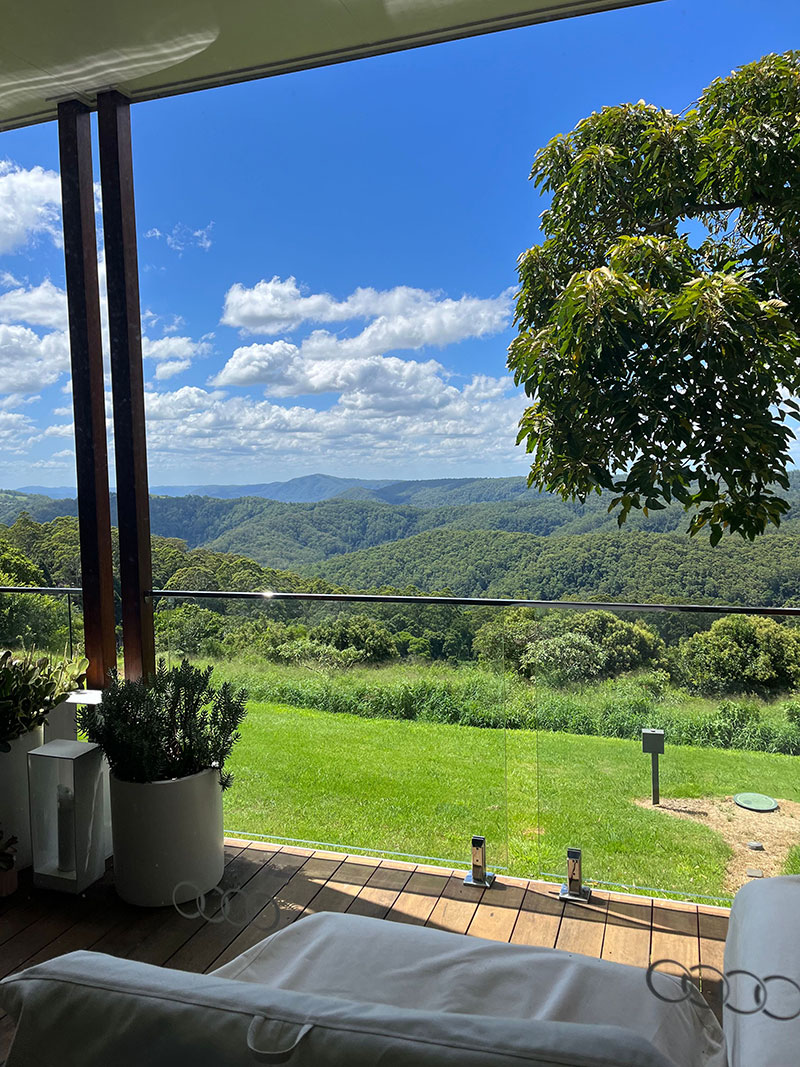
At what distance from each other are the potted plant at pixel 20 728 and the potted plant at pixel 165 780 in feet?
0.88

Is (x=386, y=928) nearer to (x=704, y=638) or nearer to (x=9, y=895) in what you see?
(x=704, y=638)

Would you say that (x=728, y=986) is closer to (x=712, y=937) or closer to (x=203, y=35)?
(x=712, y=937)

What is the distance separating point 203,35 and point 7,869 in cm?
281

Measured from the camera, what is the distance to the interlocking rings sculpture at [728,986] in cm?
97

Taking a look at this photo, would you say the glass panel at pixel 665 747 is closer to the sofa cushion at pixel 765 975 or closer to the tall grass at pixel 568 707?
the tall grass at pixel 568 707

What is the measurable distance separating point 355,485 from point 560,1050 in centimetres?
713

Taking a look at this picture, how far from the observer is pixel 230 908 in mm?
2633

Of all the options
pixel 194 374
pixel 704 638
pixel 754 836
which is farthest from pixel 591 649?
pixel 194 374

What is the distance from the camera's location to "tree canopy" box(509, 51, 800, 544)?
8.70 ft

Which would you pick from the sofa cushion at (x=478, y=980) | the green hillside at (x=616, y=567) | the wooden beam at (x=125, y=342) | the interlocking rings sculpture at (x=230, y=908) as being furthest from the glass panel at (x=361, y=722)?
the green hillside at (x=616, y=567)

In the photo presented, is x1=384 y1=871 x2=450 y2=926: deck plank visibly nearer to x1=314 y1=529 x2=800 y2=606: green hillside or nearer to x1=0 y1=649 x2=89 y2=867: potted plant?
x1=0 y1=649 x2=89 y2=867: potted plant

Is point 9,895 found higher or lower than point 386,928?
lower

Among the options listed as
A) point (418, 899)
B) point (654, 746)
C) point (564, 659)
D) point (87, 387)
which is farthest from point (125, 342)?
point (654, 746)

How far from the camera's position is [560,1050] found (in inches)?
24.9
